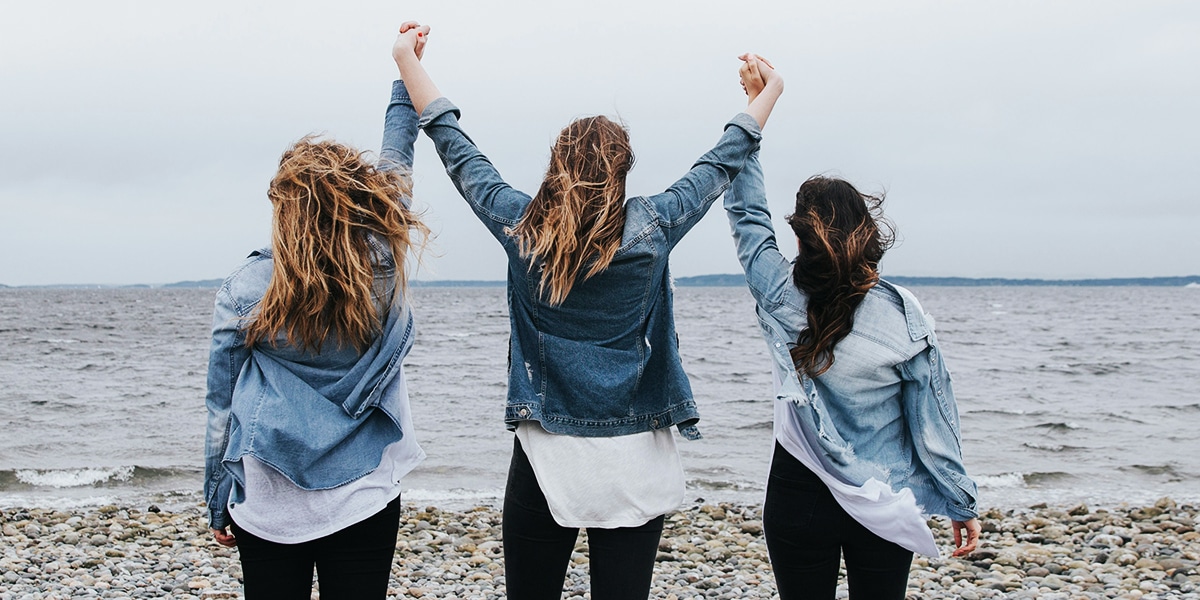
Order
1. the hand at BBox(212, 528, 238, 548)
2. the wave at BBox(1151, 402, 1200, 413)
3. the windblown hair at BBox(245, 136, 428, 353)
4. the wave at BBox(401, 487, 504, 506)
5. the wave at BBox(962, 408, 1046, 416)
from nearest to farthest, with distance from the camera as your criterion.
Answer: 1. the windblown hair at BBox(245, 136, 428, 353)
2. the hand at BBox(212, 528, 238, 548)
3. the wave at BBox(401, 487, 504, 506)
4. the wave at BBox(962, 408, 1046, 416)
5. the wave at BBox(1151, 402, 1200, 413)

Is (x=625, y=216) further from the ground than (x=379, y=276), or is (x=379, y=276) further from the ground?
(x=625, y=216)

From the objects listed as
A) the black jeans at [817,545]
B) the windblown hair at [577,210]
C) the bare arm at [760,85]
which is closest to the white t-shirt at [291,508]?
the windblown hair at [577,210]

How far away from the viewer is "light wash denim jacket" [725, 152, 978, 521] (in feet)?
9.15

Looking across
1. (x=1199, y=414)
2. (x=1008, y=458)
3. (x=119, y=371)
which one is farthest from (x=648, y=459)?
(x=119, y=371)

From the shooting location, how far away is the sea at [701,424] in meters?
10.1

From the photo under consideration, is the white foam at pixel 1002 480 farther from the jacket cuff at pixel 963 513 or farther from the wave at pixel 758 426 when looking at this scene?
the jacket cuff at pixel 963 513

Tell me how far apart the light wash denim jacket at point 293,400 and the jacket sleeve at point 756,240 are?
1102 mm

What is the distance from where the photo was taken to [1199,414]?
1516 cm

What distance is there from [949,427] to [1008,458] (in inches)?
389

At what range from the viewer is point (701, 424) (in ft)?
44.9

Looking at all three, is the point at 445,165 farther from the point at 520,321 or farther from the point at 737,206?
the point at 737,206

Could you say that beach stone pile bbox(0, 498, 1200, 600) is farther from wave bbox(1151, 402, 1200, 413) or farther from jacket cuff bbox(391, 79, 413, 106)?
wave bbox(1151, 402, 1200, 413)

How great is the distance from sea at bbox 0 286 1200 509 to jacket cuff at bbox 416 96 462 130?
1.79 ft

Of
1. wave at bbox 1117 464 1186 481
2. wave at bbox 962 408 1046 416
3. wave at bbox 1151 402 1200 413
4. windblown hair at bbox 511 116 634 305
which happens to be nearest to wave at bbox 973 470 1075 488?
wave at bbox 1117 464 1186 481
